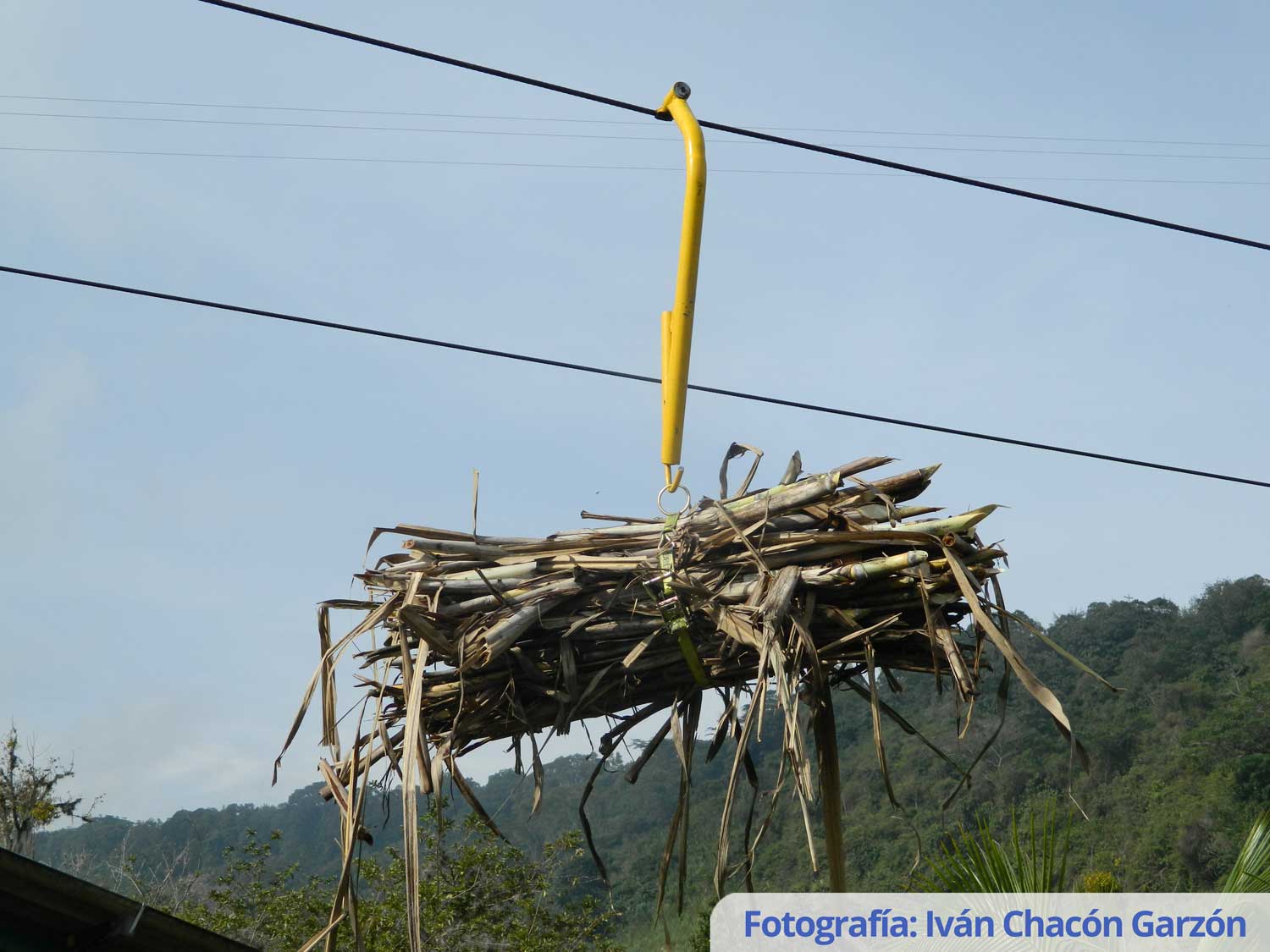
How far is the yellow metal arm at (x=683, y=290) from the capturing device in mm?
2672

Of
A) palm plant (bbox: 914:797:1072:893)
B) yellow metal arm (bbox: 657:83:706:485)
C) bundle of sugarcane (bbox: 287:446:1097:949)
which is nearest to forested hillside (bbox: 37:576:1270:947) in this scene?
palm plant (bbox: 914:797:1072:893)

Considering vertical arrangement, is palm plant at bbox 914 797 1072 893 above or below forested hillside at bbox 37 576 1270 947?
below

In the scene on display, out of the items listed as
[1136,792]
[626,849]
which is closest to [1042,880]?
[626,849]

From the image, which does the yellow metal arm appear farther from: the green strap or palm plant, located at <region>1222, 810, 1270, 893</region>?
palm plant, located at <region>1222, 810, 1270, 893</region>

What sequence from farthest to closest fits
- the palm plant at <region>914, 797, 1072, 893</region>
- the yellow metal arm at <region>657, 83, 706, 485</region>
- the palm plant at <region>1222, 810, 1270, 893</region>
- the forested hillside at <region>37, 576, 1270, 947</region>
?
1. the forested hillside at <region>37, 576, 1270, 947</region>
2. the palm plant at <region>1222, 810, 1270, 893</region>
3. the palm plant at <region>914, 797, 1072, 893</region>
4. the yellow metal arm at <region>657, 83, 706, 485</region>

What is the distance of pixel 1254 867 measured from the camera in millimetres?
3922

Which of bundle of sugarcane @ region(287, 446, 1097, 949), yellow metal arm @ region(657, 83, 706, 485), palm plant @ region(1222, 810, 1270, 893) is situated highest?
yellow metal arm @ region(657, 83, 706, 485)

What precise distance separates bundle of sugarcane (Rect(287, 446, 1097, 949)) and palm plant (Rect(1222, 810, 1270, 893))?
166 centimetres

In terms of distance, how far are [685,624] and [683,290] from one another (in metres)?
0.73

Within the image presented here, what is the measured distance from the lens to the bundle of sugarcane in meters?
2.69

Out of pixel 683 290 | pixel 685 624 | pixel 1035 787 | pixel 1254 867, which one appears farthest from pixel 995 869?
pixel 1035 787

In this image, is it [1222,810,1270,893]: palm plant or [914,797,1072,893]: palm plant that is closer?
[914,797,1072,893]: palm plant

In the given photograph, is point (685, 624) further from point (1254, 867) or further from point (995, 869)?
point (1254, 867)

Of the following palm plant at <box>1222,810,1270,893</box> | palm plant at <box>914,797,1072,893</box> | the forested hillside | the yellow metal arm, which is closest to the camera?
the yellow metal arm
